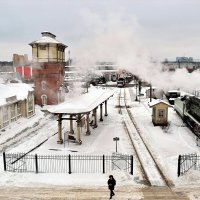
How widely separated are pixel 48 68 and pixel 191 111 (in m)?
20.0

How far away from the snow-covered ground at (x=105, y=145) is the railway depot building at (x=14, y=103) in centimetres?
80

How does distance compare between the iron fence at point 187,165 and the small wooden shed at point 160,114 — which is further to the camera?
the small wooden shed at point 160,114

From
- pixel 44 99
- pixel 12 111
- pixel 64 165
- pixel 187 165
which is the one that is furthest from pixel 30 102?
pixel 187 165

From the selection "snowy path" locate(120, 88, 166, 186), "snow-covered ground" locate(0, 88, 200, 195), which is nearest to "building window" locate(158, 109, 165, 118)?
"snow-covered ground" locate(0, 88, 200, 195)

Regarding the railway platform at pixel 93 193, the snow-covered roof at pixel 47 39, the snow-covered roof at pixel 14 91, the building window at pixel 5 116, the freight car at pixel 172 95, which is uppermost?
the snow-covered roof at pixel 47 39

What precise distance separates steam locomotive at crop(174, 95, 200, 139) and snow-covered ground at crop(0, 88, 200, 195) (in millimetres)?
648

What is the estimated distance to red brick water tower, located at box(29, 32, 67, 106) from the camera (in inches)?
1443

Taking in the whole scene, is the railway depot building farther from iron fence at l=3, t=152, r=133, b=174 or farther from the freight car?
the freight car

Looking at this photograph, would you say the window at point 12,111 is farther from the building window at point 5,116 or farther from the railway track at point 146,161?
the railway track at point 146,161

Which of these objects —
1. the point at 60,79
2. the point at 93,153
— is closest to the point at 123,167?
the point at 93,153

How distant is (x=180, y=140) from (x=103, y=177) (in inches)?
371

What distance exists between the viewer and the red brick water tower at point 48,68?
36653mm

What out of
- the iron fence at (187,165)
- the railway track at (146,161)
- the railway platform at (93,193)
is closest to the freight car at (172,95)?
the railway track at (146,161)

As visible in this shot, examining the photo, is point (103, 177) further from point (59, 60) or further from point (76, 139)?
point (59, 60)
